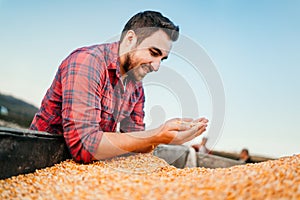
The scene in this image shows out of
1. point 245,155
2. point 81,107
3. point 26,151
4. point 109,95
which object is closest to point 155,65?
point 109,95

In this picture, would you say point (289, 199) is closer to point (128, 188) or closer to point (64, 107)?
point (128, 188)

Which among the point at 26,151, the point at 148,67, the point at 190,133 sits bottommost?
the point at 26,151

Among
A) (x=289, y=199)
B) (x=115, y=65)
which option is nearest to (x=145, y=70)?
(x=115, y=65)

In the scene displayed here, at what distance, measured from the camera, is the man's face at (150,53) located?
76.9 inches

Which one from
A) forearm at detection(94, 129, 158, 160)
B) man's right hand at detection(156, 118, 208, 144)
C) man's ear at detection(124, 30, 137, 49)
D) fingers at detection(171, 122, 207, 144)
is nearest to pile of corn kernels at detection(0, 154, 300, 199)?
forearm at detection(94, 129, 158, 160)

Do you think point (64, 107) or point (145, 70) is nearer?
point (64, 107)

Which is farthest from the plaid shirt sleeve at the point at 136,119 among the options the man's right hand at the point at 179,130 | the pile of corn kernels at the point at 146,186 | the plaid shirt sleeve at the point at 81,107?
the pile of corn kernels at the point at 146,186

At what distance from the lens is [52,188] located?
1.20 meters

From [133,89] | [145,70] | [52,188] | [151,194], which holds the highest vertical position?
[145,70]

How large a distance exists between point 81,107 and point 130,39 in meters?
0.72

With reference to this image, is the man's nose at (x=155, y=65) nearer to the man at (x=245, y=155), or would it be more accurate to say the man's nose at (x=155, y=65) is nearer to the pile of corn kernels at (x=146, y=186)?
the pile of corn kernels at (x=146, y=186)

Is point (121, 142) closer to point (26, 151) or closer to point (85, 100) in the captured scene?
point (85, 100)

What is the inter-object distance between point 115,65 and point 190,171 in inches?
34.8

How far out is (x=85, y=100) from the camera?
160 centimetres
